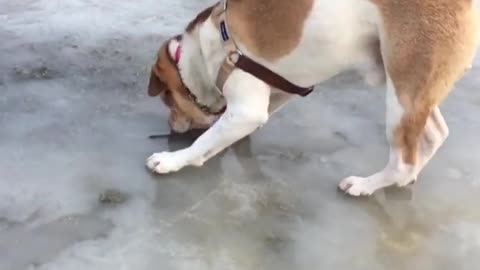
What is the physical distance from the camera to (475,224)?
359 cm

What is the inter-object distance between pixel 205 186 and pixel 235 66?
587 millimetres

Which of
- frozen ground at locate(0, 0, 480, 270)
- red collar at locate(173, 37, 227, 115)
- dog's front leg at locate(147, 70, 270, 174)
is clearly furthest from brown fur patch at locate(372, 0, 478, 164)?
red collar at locate(173, 37, 227, 115)

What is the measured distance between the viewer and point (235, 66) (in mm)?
3803

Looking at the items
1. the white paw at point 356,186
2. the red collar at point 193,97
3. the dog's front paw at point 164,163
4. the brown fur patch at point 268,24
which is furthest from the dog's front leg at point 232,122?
the white paw at point 356,186

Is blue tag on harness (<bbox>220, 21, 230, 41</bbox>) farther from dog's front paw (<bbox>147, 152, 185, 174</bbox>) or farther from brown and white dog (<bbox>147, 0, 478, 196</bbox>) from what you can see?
dog's front paw (<bbox>147, 152, 185, 174</bbox>)

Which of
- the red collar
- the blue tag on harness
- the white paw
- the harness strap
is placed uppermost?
the blue tag on harness

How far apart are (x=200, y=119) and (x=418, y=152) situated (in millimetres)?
1162

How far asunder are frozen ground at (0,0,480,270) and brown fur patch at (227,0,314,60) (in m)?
0.62

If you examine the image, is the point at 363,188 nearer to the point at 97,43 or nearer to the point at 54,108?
the point at 54,108

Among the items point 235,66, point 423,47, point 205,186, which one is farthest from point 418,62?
point 205,186

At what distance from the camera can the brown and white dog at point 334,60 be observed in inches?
137

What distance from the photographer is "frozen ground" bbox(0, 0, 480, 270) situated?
3.28 metres

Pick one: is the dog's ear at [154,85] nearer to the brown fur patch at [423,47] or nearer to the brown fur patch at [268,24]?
the brown fur patch at [268,24]

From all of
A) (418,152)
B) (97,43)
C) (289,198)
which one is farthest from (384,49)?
(97,43)
